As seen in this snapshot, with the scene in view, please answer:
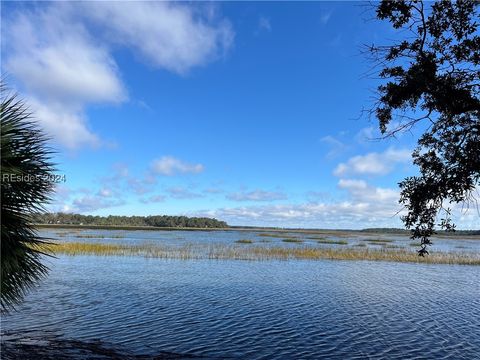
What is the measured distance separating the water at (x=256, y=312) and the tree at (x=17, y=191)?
263 inches

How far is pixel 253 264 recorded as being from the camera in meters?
40.6

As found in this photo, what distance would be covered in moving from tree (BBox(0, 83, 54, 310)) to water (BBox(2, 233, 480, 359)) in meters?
6.68

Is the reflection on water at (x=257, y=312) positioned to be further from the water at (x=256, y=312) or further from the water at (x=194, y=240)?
the water at (x=194, y=240)

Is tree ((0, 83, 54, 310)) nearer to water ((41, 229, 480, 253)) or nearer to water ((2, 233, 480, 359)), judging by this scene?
water ((2, 233, 480, 359))

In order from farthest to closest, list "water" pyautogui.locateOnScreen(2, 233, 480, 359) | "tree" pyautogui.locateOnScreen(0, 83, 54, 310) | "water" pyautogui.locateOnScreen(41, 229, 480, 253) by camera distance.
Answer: "water" pyautogui.locateOnScreen(41, 229, 480, 253) < "water" pyautogui.locateOnScreen(2, 233, 480, 359) < "tree" pyautogui.locateOnScreen(0, 83, 54, 310)

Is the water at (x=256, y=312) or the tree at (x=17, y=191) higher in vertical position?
the tree at (x=17, y=191)

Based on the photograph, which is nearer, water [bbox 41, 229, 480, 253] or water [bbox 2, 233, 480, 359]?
water [bbox 2, 233, 480, 359]

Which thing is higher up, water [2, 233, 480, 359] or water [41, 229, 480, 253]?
water [41, 229, 480, 253]

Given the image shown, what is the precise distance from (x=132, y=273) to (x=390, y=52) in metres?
27.4

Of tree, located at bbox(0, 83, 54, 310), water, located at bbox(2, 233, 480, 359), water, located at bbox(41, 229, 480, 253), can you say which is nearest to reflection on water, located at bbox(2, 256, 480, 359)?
water, located at bbox(2, 233, 480, 359)

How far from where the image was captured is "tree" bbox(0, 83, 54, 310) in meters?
7.90

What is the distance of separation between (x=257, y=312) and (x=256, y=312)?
53mm

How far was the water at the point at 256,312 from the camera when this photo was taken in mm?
15156

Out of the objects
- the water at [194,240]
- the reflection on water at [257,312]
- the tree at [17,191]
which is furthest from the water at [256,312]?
the water at [194,240]
